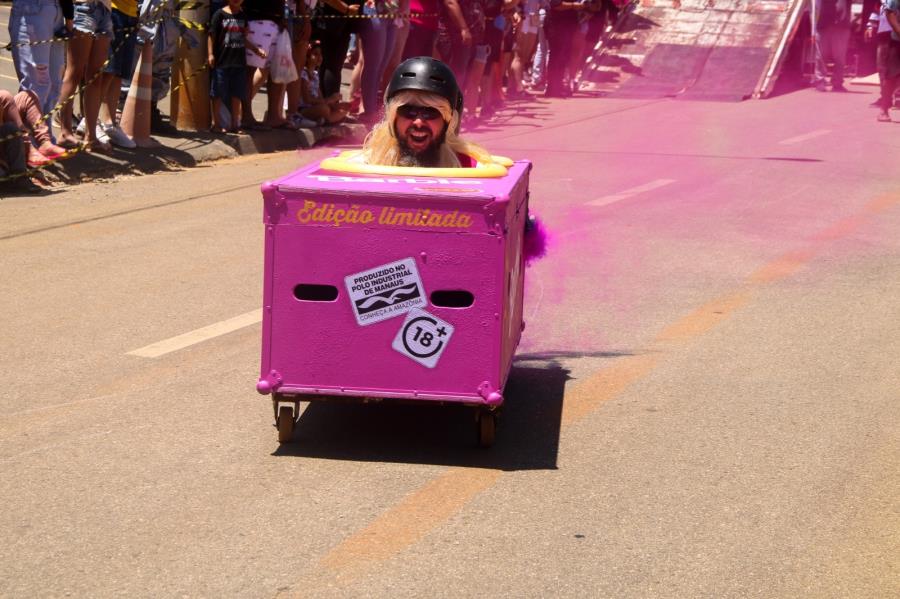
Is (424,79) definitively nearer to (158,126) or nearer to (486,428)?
(486,428)

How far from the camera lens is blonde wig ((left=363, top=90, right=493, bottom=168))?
20.2 feet

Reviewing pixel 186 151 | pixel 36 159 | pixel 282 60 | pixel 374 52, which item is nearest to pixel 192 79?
pixel 282 60

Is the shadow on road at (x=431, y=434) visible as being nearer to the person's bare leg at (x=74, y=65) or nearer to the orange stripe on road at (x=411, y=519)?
the orange stripe on road at (x=411, y=519)

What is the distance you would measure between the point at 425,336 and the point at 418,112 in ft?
4.18

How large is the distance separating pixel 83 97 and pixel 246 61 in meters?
2.34

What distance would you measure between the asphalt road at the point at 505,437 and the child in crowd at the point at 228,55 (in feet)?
13.2

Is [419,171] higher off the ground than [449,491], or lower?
higher

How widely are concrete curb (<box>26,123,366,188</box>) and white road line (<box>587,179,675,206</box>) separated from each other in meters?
3.98

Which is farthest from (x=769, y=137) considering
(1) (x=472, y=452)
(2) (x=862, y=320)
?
(1) (x=472, y=452)

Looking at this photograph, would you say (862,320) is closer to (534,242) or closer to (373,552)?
(534,242)

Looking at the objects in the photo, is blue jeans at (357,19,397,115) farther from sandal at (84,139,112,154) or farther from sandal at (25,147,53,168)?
sandal at (25,147,53,168)

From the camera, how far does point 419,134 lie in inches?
245

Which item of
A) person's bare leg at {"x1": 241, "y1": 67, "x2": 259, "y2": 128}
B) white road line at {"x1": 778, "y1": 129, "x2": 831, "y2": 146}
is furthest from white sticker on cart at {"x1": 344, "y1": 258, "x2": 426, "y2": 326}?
white road line at {"x1": 778, "y1": 129, "x2": 831, "y2": 146}

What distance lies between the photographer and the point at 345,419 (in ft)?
19.4
